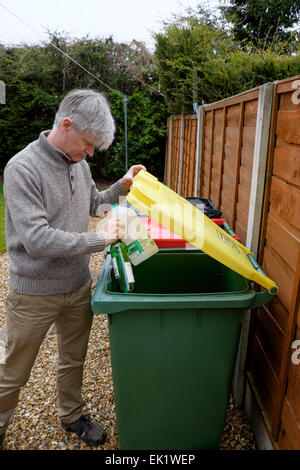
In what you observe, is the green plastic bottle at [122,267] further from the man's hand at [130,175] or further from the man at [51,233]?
the man's hand at [130,175]

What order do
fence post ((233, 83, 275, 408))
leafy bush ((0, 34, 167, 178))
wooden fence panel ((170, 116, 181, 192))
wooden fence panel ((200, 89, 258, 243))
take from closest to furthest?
fence post ((233, 83, 275, 408)), wooden fence panel ((200, 89, 258, 243)), wooden fence panel ((170, 116, 181, 192)), leafy bush ((0, 34, 167, 178))

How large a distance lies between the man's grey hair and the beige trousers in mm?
806

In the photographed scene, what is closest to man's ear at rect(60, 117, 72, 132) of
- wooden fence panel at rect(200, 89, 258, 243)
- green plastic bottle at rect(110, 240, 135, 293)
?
green plastic bottle at rect(110, 240, 135, 293)

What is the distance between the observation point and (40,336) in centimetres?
180

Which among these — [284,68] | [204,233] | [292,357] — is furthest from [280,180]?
[284,68]

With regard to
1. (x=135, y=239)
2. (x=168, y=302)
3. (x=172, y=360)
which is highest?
(x=135, y=239)

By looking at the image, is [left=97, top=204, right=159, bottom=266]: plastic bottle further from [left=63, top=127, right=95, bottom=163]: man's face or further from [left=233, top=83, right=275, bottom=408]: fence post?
[left=233, top=83, right=275, bottom=408]: fence post

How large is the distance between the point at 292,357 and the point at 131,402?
2.55ft

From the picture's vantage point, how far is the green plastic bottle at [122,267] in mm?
1621

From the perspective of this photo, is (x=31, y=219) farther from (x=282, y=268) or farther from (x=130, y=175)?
(x=282, y=268)

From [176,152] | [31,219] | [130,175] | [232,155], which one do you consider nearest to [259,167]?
[130,175]

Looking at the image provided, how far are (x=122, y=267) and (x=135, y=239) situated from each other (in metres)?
0.15

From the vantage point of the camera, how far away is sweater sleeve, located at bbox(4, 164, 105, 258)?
1.50m
